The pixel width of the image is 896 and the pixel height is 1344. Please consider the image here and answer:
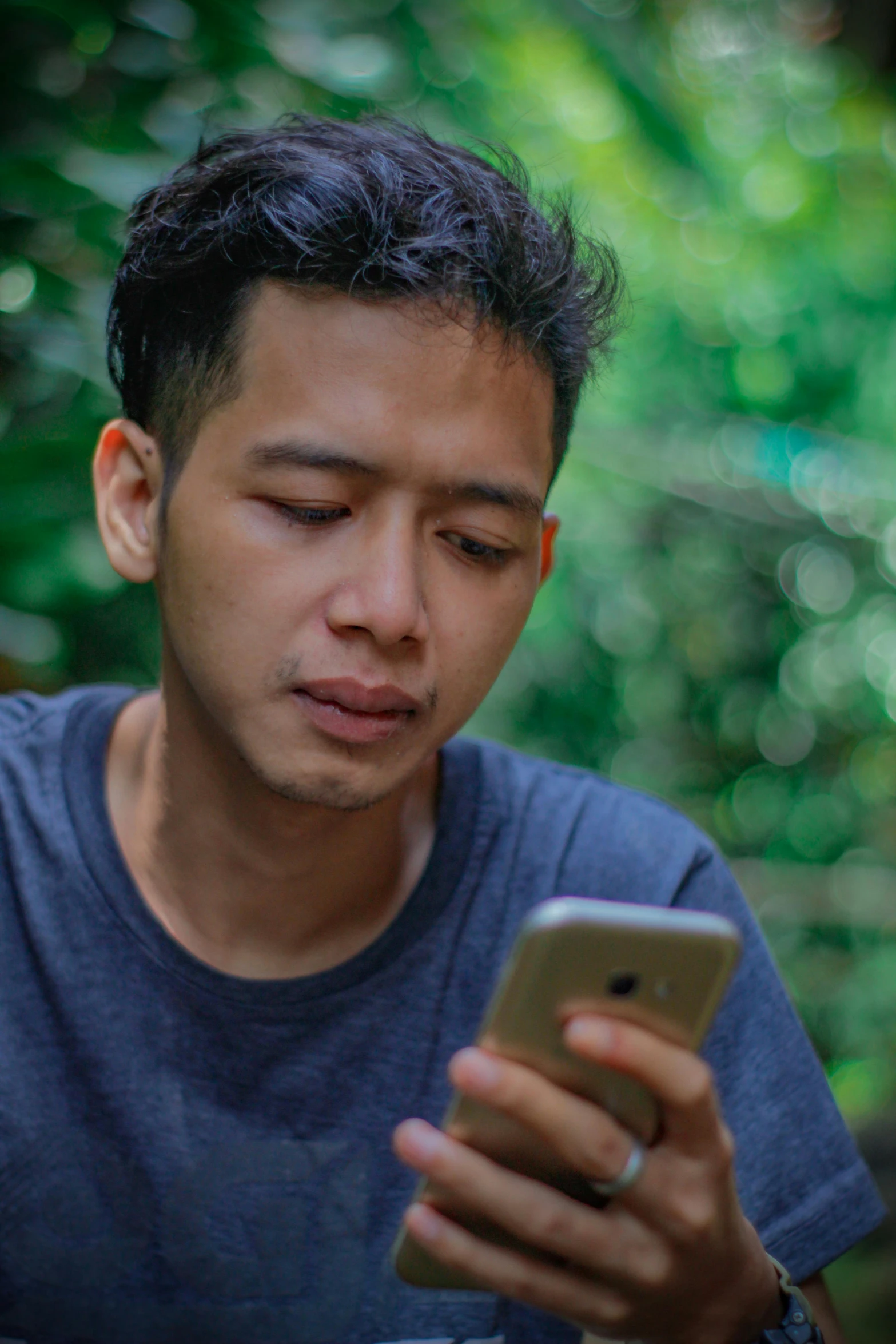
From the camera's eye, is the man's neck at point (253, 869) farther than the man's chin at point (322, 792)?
Yes

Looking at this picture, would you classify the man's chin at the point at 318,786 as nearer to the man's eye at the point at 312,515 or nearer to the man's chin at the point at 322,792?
the man's chin at the point at 322,792

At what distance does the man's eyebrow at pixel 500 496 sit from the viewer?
1246 millimetres

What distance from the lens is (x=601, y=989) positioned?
32.3 inches

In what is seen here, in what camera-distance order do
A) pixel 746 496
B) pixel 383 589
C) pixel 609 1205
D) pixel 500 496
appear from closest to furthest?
pixel 609 1205
pixel 383 589
pixel 500 496
pixel 746 496

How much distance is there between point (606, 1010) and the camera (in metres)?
0.83

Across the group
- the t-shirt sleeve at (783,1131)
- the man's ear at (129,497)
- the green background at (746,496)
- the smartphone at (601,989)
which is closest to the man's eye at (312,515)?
the man's ear at (129,497)

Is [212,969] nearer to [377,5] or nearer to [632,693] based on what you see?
[377,5]

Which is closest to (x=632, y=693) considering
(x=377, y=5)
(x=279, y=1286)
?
(x=377, y=5)

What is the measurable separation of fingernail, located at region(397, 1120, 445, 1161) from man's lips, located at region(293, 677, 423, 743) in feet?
1.60

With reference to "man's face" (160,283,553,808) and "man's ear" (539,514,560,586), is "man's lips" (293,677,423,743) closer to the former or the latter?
"man's face" (160,283,553,808)

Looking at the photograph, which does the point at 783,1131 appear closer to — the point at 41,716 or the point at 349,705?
the point at 349,705

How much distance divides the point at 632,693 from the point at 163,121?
2.22m

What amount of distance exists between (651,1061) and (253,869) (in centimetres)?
77

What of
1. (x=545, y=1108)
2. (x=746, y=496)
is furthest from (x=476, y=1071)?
(x=746, y=496)
